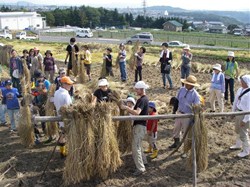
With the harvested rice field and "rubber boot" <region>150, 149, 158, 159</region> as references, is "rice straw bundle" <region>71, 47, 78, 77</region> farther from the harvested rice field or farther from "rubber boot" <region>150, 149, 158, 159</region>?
"rubber boot" <region>150, 149, 158, 159</region>

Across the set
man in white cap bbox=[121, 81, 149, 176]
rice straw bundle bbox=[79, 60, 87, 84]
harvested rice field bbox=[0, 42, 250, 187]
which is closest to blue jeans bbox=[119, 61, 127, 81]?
rice straw bundle bbox=[79, 60, 87, 84]

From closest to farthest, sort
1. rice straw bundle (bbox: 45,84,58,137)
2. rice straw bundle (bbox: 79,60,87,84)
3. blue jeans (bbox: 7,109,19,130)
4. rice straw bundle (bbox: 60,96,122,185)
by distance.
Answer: rice straw bundle (bbox: 60,96,122,185) → rice straw bundle (bbox: 45,84,58,137) → blue jeans (bbox: 7,109,19,130) → rice straw bundle (bbox: 79,60,87,84)

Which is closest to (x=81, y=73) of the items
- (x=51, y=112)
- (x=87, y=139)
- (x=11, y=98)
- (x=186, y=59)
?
(x=186, y=59)

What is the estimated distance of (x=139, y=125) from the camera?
5.86m

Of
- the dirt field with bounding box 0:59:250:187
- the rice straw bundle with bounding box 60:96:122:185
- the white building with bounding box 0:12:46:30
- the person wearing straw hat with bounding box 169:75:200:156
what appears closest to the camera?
the rice straw bundle with bounding box 60:96:122:185

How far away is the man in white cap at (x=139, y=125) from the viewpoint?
5.73 meters

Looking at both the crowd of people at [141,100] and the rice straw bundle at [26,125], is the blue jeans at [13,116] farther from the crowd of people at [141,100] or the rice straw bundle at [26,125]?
the rice straw bundle at [26,125]

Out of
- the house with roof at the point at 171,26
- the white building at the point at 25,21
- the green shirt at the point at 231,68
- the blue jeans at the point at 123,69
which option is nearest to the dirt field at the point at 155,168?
the green shirt at the point at 231,68

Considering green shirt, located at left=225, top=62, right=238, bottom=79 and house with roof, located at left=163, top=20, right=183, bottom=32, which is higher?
house with roof, located at left=163, top=20, right=183, bottom=32

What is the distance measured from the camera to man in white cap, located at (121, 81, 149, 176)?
5734 millimetres

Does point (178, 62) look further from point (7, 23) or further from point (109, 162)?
point (7, 23)

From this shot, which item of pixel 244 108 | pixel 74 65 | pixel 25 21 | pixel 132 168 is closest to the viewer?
pixel 132 168

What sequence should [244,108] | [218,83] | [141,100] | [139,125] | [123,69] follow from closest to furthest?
[141,100]
[139,125]
[244,108]
[218,83]
[123,69]

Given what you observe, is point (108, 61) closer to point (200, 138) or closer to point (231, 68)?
point (231, 68)
